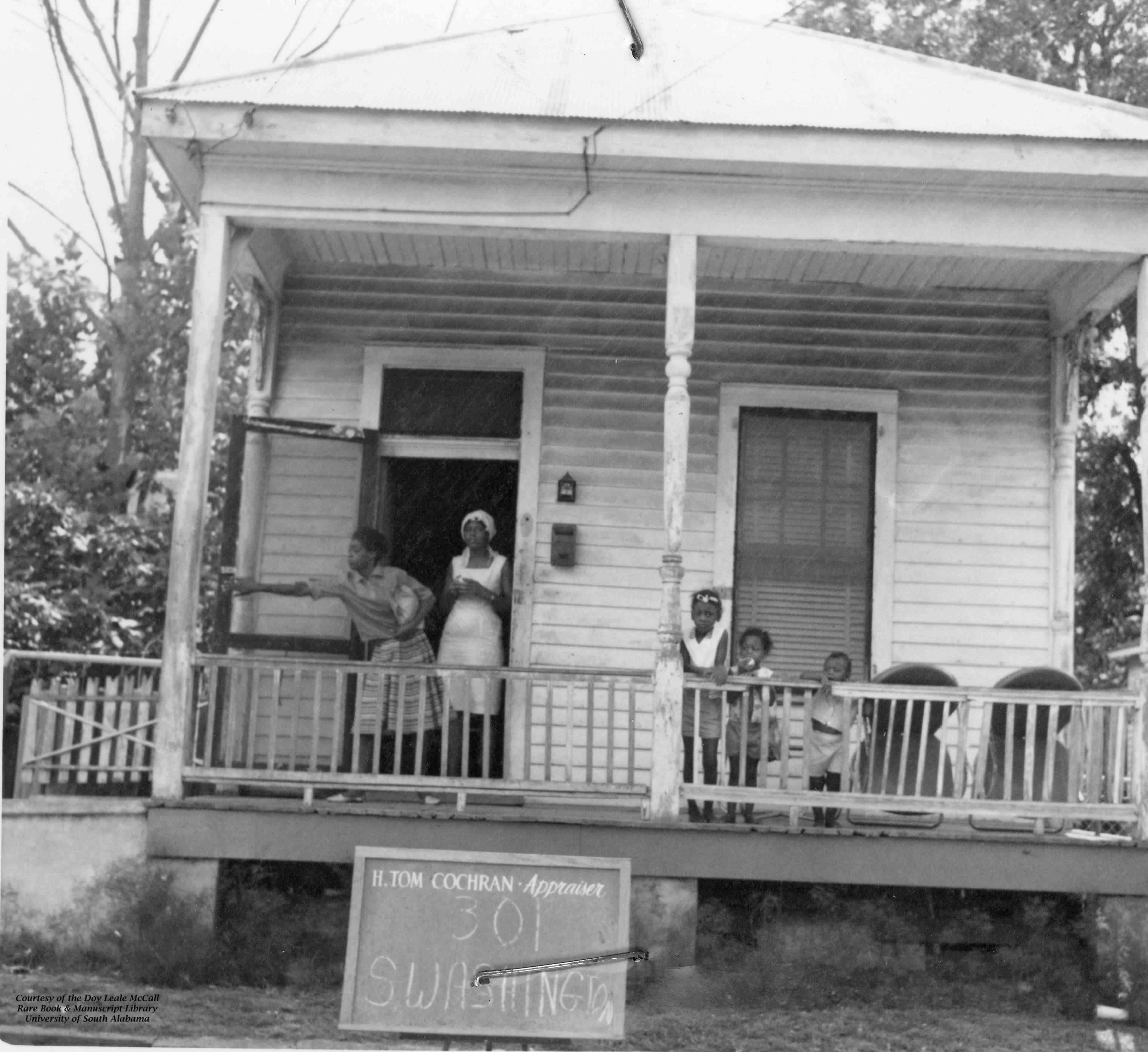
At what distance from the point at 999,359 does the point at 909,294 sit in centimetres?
73

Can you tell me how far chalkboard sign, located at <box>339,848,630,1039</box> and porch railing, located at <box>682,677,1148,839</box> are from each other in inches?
50.2

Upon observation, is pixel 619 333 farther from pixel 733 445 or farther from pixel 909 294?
pixel 909 294

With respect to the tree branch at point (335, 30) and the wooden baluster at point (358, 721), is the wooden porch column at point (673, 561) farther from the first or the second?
the tree branch at point (335, 30)

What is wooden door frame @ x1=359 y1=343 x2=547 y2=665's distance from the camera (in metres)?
9.84

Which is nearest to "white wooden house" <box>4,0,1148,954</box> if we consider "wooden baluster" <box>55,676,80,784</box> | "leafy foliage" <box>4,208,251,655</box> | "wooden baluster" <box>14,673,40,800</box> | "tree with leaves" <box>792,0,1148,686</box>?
"wooden baluster" <box>55,676,80,784</box>

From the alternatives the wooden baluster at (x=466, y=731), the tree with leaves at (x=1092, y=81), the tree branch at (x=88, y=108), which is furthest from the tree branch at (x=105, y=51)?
the wooden baluster at (x=466, y=731)

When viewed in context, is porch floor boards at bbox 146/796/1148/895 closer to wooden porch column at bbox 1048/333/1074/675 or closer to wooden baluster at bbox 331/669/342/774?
wooden baluster at bbox 331/669/342/774

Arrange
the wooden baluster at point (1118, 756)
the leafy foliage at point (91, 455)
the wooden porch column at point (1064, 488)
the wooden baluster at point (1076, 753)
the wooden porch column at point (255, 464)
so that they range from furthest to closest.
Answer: the leafy foliage at point (91, 455) → the wooden porch column at point (1064, 488) → the wooden porch column at point (255, 464) → the wooden baluster at point (1076, 753) → the wooden baluster at point (1118, 756)

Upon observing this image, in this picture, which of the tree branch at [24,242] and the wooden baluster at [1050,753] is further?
the tree branch at [24,242]

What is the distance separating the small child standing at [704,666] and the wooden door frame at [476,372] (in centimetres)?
194

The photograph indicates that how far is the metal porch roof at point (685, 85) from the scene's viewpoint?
313 inches

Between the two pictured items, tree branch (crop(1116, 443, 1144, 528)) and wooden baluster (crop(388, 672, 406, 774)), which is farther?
tree branch (crop(1116, 443, 1144, 528))

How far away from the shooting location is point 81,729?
1059cm

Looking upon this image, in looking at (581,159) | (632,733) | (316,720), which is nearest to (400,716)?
(316,720)
